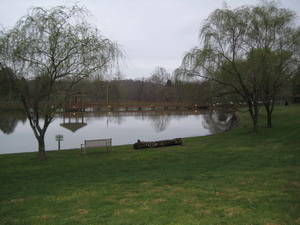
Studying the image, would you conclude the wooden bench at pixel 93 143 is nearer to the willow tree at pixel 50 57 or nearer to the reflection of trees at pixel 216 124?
the willow tree at pixel 50 57

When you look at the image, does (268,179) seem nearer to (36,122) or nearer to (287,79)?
(36,122)

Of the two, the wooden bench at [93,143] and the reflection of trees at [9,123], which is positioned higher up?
the reflection of trees at [9,123]

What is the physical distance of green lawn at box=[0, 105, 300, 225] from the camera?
4602 millimetres

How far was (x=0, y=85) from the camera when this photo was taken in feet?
34.6

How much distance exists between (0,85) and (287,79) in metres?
17.4

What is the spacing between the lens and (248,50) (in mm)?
17266

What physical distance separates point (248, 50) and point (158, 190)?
13698 millimetres

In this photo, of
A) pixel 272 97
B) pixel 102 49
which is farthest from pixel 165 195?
pixel 272 97

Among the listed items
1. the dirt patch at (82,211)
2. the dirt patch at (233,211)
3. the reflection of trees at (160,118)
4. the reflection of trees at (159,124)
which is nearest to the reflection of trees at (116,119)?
the reflection of trees at (160,118)

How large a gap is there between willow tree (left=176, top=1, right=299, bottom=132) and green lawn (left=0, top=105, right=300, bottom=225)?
684 cm

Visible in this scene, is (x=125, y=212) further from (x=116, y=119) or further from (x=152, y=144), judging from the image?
(x=116, y=119)

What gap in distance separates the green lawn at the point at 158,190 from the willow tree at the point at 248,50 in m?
6.84

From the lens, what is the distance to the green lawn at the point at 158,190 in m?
4.60

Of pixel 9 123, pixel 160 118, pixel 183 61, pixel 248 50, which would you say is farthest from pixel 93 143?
pixel 160 118
